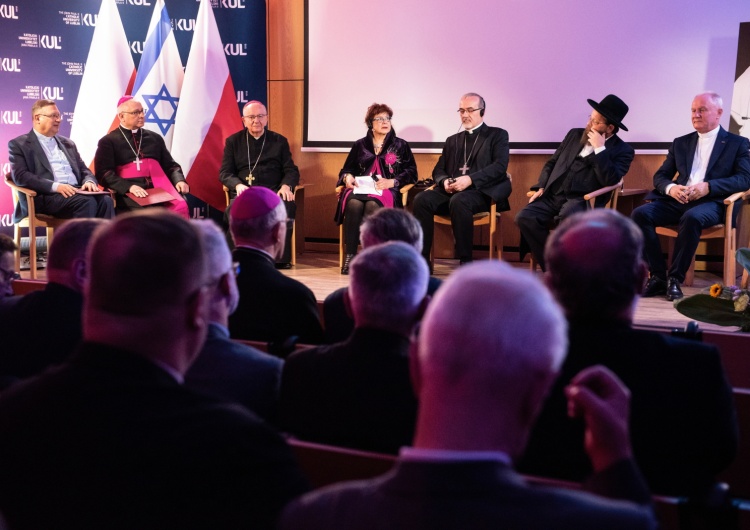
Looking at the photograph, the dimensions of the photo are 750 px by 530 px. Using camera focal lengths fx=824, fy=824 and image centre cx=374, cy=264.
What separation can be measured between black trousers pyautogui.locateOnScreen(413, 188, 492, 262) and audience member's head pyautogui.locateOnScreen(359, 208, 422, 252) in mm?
3165

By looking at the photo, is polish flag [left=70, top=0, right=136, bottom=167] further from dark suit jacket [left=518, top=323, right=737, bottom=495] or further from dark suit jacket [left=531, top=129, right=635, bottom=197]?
dark suit jacket [left=518, top=323, right=737, bottom=495]

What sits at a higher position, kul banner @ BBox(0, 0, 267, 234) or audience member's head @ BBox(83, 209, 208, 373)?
kul banner @ BBox(0, 0, 267, 234)

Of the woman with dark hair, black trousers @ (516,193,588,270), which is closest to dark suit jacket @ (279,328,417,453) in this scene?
black trousers @ (516,193,588,270)

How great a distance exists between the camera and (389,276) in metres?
1.86

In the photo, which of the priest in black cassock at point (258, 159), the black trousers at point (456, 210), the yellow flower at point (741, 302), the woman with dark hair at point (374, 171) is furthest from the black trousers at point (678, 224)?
the priest in black cassock at point (258, 159)

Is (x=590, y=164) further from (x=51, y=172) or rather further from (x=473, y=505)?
(x=473, y=505)

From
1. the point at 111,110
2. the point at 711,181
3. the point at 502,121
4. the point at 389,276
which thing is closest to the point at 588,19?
the point at 502,121

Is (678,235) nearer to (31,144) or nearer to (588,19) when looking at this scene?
(588,19)

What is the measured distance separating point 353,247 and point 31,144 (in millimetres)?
2654

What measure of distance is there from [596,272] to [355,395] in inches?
22.5

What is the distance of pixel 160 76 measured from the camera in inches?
294

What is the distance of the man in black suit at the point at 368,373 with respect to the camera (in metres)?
1.76

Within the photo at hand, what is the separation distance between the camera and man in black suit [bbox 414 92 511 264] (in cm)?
640

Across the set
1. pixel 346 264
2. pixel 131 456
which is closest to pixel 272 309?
pixel 131 456
